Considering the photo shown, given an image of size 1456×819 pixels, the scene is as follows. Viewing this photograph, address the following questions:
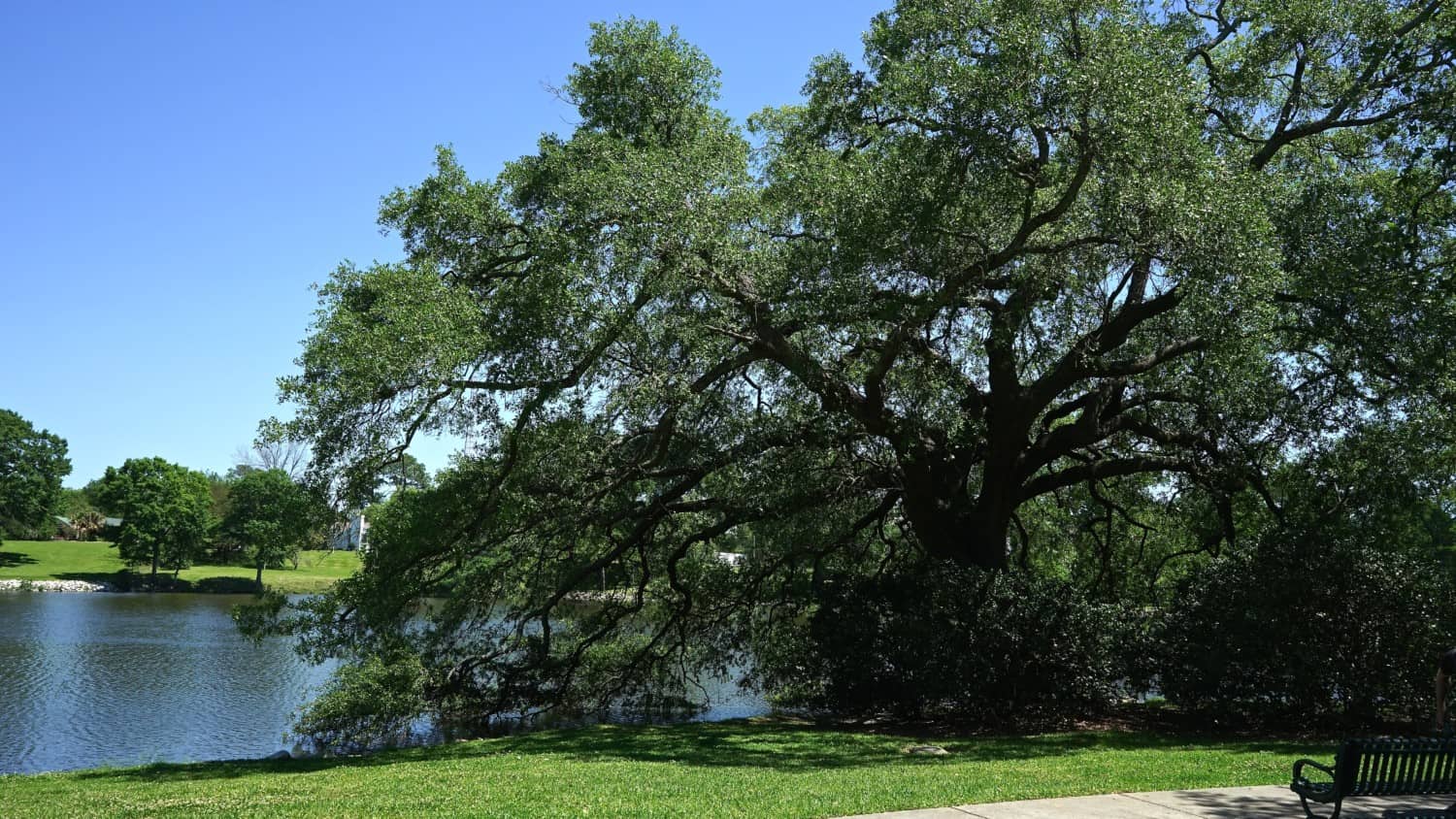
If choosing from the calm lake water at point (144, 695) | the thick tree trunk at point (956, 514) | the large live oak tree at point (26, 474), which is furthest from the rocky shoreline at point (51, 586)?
the thick tree trunk at point (956, 514)

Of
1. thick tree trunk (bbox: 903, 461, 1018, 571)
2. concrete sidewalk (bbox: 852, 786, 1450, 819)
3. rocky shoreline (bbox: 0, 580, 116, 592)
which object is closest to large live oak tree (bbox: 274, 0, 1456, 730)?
thick tree trunk (bbox: 903, 461, 1018, 571)

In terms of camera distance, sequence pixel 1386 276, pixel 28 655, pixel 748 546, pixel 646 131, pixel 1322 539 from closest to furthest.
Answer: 1. pixel 1386 276
2. pixel 1322 539
3. pixel 646 131
4. pixel 748 546
5. pixel 28 655

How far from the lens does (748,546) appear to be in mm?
23484

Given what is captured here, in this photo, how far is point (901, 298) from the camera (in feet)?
48.5

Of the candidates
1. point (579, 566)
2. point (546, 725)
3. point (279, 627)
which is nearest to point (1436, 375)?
point (579, 566)

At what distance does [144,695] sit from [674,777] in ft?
62.9

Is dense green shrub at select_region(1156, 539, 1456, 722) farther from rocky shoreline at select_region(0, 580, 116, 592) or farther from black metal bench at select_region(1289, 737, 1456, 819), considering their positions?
rocky shoreline at select_region(0, 580, 116, 592)

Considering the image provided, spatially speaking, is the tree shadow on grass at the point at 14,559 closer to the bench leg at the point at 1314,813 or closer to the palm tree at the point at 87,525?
the palm tree at the point at 87,525

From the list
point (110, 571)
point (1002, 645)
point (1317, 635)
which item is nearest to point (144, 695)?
point (1002, 645)

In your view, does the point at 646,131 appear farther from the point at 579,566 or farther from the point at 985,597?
the point at 985,597

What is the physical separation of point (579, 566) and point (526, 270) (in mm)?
6384

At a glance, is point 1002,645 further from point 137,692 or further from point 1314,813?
point 137,692

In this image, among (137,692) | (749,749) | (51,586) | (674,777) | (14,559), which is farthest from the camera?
(14,559)

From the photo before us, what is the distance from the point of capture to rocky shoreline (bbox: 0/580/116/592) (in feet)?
214
